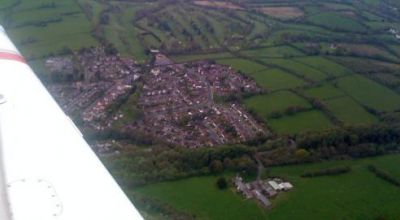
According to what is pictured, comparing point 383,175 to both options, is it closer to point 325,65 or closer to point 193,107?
point 193,107

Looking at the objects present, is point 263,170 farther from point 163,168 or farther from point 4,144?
point 4,144

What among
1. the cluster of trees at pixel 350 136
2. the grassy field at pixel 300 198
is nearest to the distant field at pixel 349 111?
the cluster of trees at pixel 350 136

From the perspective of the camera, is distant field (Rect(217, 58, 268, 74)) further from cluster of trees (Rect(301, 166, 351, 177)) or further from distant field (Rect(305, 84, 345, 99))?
cluster of trees (Rect(301, 166, 351, 177))

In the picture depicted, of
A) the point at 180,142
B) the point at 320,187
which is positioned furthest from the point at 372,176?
the point at 180,142

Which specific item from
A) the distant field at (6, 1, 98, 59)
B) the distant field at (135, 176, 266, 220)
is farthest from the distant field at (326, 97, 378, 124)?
the distant field at (6, 1, 98, 59)

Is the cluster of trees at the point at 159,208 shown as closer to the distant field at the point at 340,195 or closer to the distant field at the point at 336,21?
the distant field at the point at 340,195

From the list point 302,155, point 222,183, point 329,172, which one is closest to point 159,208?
point 222,183
